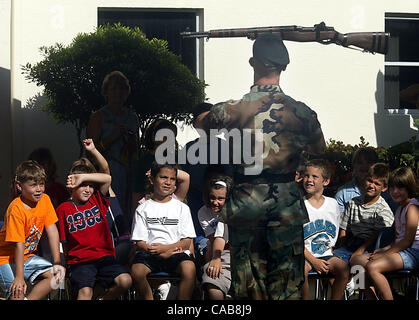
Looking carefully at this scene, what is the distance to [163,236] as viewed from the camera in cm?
572

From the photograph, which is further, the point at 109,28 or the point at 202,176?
the point at 109,28

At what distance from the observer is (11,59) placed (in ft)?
22.6

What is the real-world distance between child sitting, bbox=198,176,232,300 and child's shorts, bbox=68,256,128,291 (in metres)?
0.58

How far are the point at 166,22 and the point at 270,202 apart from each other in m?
2.79

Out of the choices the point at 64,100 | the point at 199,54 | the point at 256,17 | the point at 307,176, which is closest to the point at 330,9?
the point at 256,17

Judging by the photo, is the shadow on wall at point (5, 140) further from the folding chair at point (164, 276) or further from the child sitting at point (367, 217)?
the child sitting at point (367, 217)

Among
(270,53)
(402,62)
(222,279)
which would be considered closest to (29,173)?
(222,279)

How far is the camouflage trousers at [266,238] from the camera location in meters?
4.86

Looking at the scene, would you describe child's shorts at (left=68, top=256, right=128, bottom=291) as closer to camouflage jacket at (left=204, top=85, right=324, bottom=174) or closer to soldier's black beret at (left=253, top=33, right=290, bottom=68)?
camouflage jacket at (left=204, top=85, right=324, bottom=174)

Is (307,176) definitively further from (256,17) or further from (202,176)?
(256,17)

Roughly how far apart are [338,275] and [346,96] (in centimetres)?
194

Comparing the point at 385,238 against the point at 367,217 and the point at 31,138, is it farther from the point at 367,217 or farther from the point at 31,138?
the point at 31,138

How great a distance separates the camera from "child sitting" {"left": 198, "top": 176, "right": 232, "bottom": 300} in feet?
18.2
